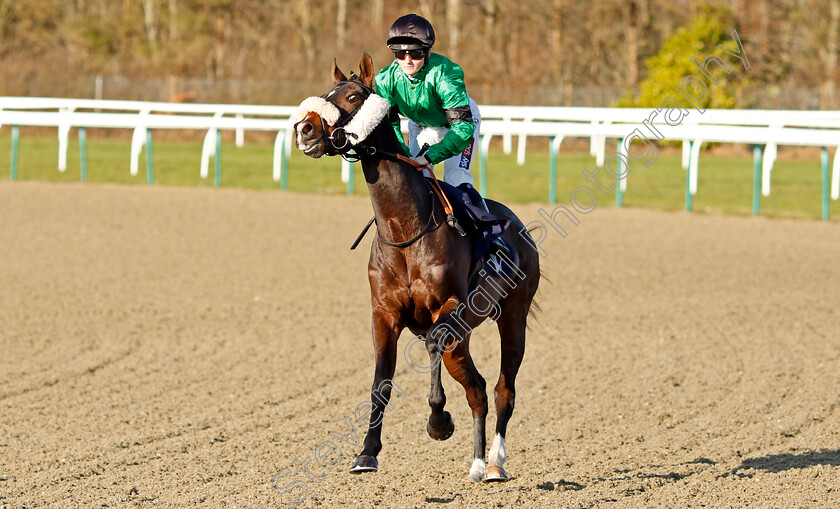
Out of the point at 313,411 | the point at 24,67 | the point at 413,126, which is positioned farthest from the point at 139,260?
the point at 24,67

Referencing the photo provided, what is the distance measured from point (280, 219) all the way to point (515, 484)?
31.2 ft

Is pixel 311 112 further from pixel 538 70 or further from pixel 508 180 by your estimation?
pixel 538 70

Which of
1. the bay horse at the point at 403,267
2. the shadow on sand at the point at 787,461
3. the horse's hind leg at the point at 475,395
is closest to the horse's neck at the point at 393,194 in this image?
the bay horse at the point at 403,267

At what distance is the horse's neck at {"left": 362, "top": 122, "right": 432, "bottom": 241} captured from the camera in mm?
4316

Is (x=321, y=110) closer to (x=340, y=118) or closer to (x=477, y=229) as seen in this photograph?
(x=340, y=118)

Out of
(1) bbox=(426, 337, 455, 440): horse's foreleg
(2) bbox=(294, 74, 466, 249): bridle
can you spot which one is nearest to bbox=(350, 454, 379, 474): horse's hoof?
(1) bbox=(426, 337, 455, 440): horse's foreleg

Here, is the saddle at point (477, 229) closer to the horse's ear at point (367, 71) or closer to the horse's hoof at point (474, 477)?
the horse's ear at point (367, 71)

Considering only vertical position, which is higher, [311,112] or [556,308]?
[311,112]

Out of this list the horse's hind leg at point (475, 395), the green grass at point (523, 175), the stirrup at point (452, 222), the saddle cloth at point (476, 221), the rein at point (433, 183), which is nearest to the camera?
the rein at point (433, 183)

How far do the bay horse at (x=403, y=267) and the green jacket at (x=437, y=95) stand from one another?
0.21 metres

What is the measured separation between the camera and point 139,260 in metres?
11.3

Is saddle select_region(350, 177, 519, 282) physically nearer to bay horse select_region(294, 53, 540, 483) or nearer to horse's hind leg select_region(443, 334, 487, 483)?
bay horse select_region(294, 53, 540, 483)

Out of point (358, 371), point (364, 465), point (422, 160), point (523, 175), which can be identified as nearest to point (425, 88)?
point (422, 160)

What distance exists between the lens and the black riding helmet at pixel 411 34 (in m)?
4.45
